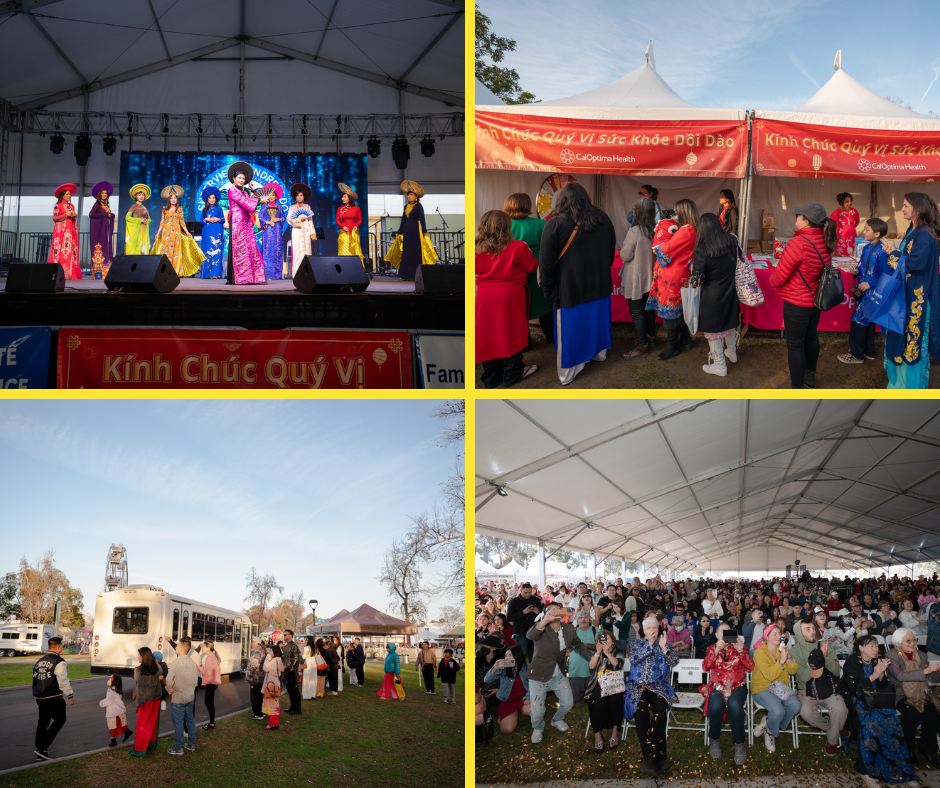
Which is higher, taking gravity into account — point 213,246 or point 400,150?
point 400,150

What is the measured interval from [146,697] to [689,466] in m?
6.28

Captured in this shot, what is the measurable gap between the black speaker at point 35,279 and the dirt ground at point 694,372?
407 centimetres

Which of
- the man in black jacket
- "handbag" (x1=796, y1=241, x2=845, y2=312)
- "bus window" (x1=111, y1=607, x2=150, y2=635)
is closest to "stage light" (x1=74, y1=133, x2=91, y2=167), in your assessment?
"bus window" (x1=111, y1=607, x2=150, y2=635)

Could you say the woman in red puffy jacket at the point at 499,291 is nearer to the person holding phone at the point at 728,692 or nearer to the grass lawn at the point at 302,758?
the person holding phone at the point at 728,692

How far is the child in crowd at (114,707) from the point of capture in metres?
5.04

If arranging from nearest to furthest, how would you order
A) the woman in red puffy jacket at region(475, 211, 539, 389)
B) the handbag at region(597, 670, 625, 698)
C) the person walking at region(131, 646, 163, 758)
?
the woman in red puffy jacket at region(475, 211, 539, 389)
the handbag at region(597, 670, 625, 698)
the person walking at region(131, 646, 163, 758)

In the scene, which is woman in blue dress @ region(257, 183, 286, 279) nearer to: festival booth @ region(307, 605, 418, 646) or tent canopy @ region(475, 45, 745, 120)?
tent canopy @ region(475, 45, 745, 120)

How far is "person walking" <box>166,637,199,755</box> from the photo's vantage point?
5045 mm

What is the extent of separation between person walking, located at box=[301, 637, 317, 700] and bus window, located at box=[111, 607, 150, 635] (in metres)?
2.00

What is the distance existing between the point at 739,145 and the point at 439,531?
6997 mm

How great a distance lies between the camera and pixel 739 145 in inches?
200

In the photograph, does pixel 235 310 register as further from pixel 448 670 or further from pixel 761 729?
pixel 761 729

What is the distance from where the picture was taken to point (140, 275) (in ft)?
19.0

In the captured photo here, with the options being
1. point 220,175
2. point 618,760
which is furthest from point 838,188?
point 220,175
